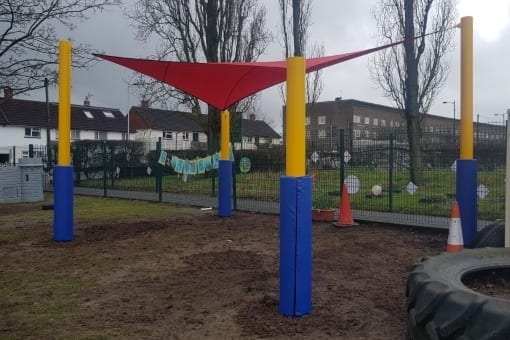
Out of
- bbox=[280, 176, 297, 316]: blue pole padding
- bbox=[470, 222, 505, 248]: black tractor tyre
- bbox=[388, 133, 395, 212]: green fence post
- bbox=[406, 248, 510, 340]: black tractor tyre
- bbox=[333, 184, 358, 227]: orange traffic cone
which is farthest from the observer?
bbox=[388, 133, 395, 212]: green fence post

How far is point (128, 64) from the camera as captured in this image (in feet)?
29.0

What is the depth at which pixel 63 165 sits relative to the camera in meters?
8.66

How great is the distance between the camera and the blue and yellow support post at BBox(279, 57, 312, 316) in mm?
4691

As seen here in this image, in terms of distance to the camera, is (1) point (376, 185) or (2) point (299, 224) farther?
(1) point (376, 185)

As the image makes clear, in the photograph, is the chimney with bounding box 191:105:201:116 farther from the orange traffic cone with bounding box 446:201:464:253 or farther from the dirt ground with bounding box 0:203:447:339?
the orange traffic cone with bounding box 446:201:464:253

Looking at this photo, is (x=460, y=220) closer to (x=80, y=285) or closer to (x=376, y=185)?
(x=376, y=185)

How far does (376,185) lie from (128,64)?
6359 mm

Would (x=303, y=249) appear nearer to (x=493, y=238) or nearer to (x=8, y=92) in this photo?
(x=493, y=238)

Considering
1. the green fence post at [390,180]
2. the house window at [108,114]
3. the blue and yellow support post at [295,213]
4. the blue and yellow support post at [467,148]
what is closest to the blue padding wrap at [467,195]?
the blue and yellow support post at [467,148]

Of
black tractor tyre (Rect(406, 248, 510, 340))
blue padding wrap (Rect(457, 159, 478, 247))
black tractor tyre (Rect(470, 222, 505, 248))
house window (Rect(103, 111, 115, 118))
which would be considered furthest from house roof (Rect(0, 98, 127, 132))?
black tractor tyre (Rect(406, 248, 510, 340))

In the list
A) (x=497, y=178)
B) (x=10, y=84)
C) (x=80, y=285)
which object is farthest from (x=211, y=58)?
(x=80, y=285)

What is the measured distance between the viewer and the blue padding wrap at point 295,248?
184 inches

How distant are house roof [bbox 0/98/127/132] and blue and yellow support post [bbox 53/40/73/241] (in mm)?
39560

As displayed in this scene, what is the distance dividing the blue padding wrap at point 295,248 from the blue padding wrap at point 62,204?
5.28 m
